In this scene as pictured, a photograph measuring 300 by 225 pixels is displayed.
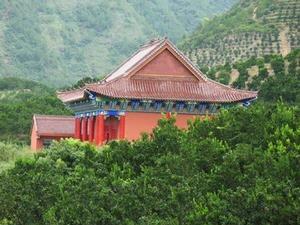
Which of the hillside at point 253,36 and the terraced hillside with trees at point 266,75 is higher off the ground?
the hillside at point 253,36

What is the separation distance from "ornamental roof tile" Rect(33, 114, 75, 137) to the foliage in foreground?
2372 centimetres

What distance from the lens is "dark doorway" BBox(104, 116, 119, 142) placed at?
36.9 meters

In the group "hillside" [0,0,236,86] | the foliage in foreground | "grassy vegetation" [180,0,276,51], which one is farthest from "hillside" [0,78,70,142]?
"hillside" [0,0,236,86]

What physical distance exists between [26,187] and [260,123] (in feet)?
21.7

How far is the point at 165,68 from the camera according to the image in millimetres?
36562

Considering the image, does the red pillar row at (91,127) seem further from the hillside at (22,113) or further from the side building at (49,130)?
the hillside at (22,113)

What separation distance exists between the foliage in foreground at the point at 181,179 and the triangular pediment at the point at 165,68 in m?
10.7

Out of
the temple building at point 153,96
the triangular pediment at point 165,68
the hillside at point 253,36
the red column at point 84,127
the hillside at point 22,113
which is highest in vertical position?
the hillside at point 253,36

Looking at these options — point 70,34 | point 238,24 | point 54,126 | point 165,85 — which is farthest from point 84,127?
point 70,34

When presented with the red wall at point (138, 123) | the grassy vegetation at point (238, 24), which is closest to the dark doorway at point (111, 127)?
the red wall at point (138, 123)

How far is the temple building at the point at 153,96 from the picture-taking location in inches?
1411

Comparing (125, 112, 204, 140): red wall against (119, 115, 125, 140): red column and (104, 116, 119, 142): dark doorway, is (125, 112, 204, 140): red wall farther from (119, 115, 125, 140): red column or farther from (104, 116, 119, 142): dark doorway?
(104, 116, 119, 142): dark doorway

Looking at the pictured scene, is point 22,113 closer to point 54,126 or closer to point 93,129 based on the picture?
point 54,126

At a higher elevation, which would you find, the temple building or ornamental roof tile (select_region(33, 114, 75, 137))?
the temple building
